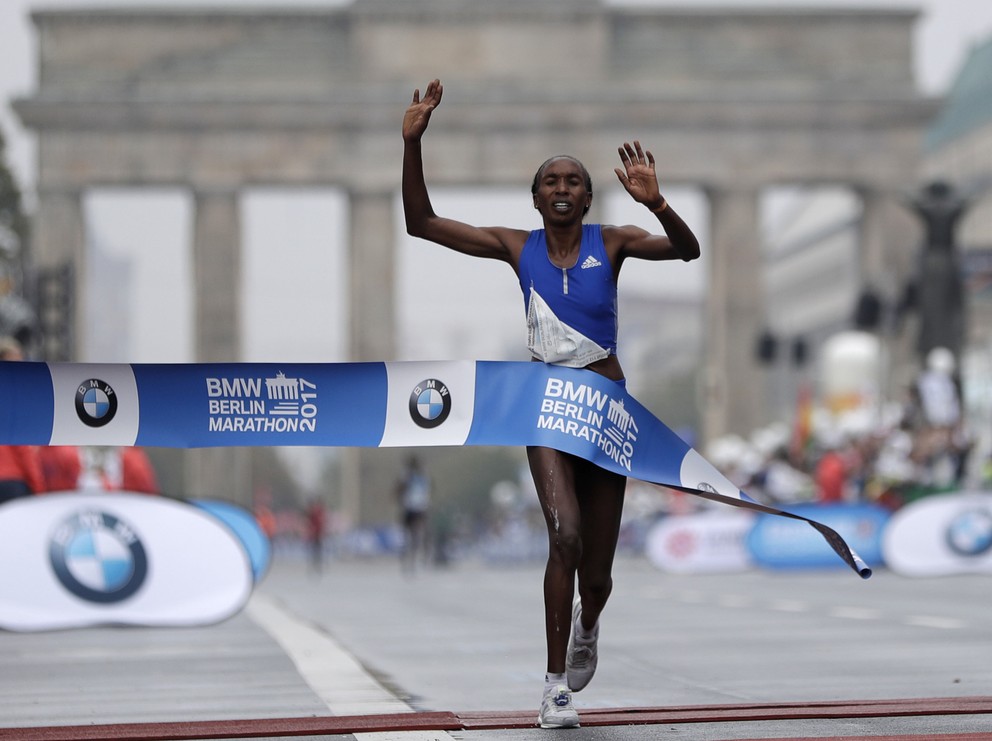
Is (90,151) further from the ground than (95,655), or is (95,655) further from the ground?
(90,151)

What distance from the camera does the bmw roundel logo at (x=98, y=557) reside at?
47.4 feet

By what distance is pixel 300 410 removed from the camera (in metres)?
8.48

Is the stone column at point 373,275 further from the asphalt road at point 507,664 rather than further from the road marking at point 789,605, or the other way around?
the road marking at point 789,605

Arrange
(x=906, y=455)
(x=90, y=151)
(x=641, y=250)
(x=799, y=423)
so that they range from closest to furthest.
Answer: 1. (x=641, y=250)
2. (x=906, y=455)
3. (x=799, y=423)
4. (x=90, y=151)

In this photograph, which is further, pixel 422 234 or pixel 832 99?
pixel 832 99

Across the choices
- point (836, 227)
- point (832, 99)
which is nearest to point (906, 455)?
point (832, 99)

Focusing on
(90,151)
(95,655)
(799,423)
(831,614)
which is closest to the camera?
(95,655)

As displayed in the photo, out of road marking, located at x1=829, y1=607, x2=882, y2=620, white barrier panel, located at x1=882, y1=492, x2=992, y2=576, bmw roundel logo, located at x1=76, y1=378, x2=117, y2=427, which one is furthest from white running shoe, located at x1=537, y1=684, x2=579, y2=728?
white barrier panel, located at x1=882, y1=492, x2=992, y2=576

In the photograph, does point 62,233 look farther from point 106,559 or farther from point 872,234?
point 106,559

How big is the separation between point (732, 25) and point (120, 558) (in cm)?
5757

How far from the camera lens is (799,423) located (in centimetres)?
4725

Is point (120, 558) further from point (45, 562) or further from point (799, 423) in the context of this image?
point (799, 423)

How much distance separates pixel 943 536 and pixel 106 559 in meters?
12.4

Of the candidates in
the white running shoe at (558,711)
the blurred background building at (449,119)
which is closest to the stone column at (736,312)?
the blurred background building at (449,119)
